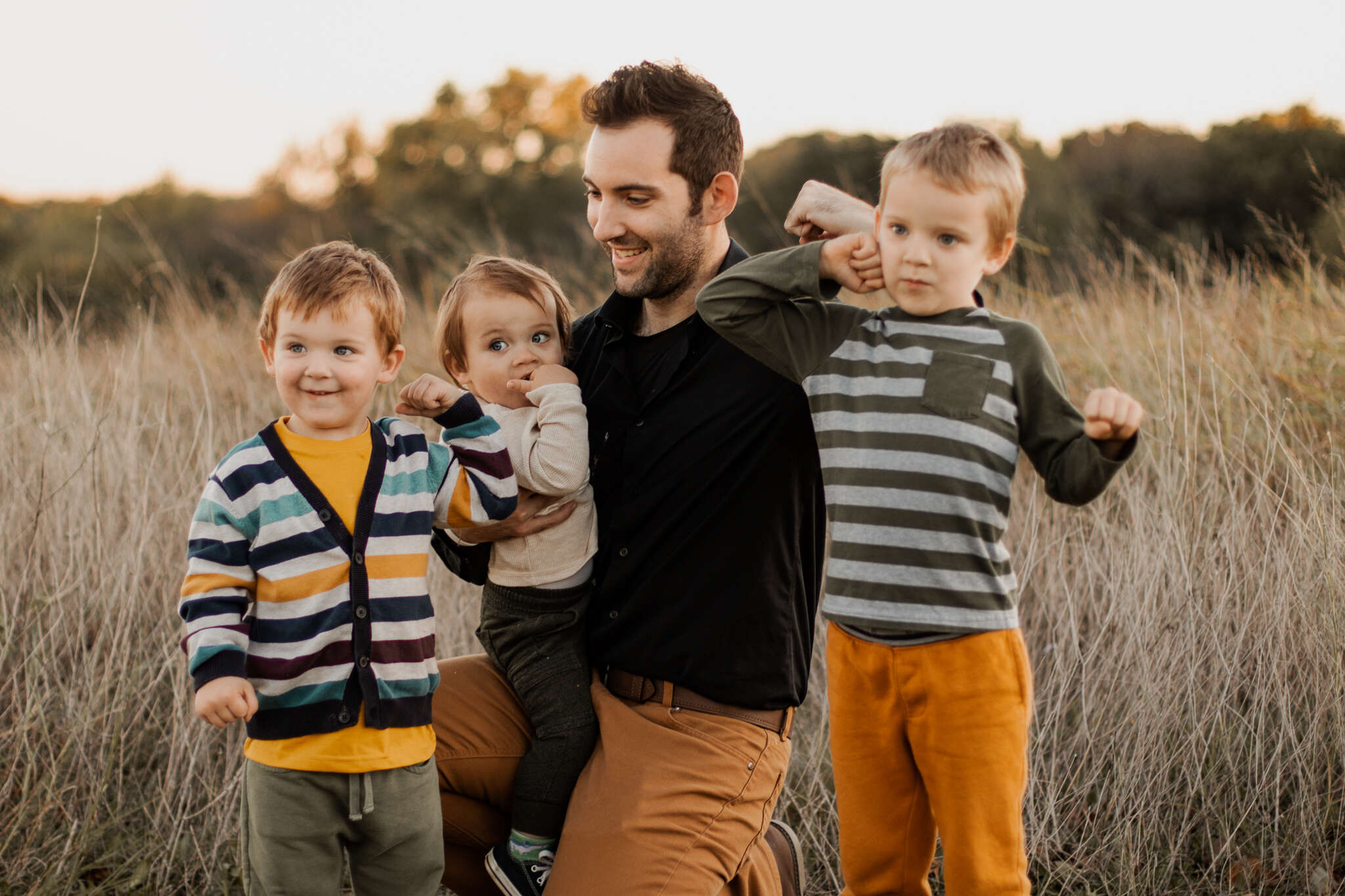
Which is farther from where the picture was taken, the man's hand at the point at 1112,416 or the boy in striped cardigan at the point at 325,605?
the boy in striped cardigan at the point at 325,605

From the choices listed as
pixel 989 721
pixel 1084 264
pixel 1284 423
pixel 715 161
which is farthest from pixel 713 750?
pixel 1084 264

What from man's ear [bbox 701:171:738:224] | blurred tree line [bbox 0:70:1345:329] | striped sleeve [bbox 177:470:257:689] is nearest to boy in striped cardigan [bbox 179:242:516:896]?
striped sleeve [bbox 177:470:257:689]

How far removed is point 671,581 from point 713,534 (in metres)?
0.16

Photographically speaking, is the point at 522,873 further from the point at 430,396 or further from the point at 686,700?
the point at 430,396

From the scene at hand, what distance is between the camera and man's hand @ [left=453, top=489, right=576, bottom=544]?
2.45m

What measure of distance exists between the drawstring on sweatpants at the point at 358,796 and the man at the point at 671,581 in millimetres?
561

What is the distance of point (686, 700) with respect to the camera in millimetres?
2572

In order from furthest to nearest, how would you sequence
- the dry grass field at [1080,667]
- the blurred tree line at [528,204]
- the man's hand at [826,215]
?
1. the blurred tree line at [528,204]
2. the dry grass field at [1080,667]
3. the man's hand at [826,215]

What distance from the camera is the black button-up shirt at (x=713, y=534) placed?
253 centimetres

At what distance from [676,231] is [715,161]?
0.79ft

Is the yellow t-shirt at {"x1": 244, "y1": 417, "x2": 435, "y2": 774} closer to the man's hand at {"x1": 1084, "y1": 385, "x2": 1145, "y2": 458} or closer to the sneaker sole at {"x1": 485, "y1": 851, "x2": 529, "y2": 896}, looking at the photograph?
the sneaker sole at {"x1": 485, "y1": 851, "x2": 529, "y2": 896}

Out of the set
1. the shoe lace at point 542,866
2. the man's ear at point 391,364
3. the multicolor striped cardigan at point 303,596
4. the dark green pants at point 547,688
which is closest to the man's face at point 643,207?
the man's ear at point 391,364

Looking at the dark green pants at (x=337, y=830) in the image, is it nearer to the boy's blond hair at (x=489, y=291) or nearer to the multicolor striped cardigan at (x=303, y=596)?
the multicolor striped cardigan at (x=303, y=596)

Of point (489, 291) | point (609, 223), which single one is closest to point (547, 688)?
point (489, 291)
